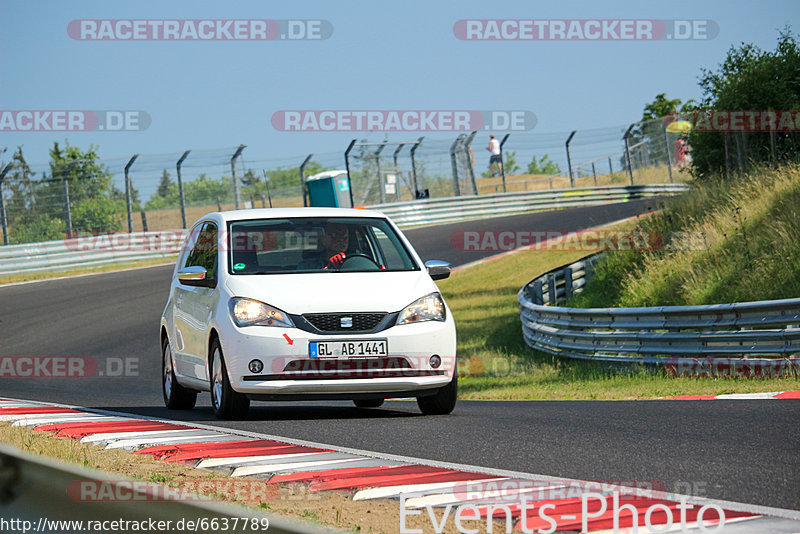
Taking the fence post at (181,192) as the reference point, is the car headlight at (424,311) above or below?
below

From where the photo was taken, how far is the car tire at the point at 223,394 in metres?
7.99

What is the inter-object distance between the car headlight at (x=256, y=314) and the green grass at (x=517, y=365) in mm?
4547

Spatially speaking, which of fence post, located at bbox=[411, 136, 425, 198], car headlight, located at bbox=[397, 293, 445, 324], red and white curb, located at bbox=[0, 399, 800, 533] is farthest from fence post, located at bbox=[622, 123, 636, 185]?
red and white curb, located at bbox=[0, 399, 800, 533]

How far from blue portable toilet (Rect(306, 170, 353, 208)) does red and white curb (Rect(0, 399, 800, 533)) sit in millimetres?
28849

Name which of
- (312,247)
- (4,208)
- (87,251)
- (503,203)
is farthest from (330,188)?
(312,247)

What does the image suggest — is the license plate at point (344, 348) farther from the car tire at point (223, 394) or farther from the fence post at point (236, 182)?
the fence post at point (236, 182)

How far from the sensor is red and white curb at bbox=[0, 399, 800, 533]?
4371 millimetres

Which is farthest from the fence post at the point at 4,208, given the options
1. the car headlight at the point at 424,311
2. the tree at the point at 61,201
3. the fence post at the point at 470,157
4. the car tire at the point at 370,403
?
the car headlight at the point at 424,311

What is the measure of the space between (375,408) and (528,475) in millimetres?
4595

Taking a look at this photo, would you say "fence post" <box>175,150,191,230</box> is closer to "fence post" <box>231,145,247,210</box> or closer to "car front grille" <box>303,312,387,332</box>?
"fence post" <box>231,145,247,210</box>

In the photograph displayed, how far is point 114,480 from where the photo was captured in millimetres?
2928

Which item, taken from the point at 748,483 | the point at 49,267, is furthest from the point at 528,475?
the point at 49,267

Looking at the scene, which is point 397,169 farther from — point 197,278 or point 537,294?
point 197,278

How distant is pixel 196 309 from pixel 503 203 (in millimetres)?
32515
